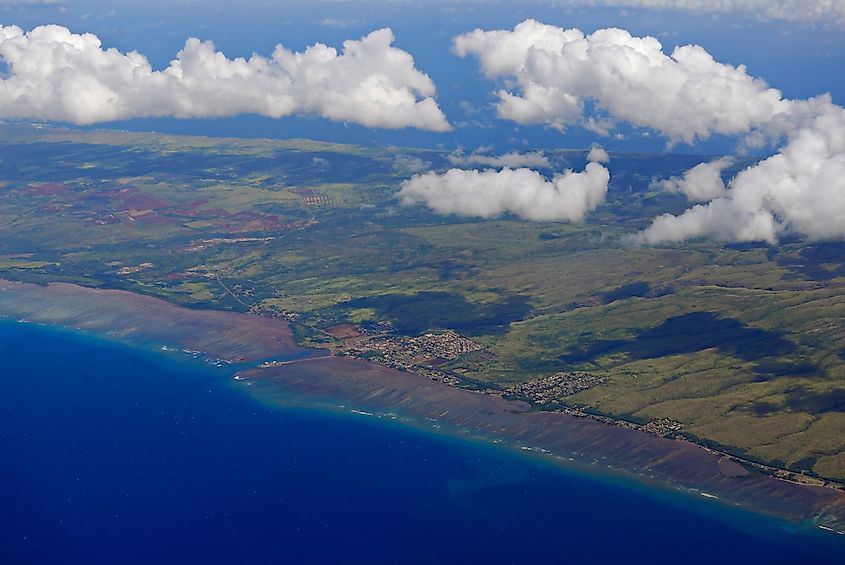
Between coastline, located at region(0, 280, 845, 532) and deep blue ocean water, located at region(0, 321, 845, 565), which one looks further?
coastline, located at region(0, 280, 845, 532)

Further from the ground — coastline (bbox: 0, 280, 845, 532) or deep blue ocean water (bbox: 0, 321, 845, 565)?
coastline (bbox: 0, 280, 845, 532)

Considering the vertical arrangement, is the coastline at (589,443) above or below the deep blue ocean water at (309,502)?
above

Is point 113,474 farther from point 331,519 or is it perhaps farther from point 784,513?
point 784,513

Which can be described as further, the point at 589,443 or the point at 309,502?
the point at 589,443

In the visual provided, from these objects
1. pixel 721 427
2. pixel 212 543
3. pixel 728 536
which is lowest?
pixel 212 543

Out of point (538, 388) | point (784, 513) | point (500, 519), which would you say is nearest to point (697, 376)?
point (538, 388)

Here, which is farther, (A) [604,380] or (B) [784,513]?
(A) [604,380]

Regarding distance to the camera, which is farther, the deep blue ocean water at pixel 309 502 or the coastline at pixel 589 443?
the coastline at pixel 589 443

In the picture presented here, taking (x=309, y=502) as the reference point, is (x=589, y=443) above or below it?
above
